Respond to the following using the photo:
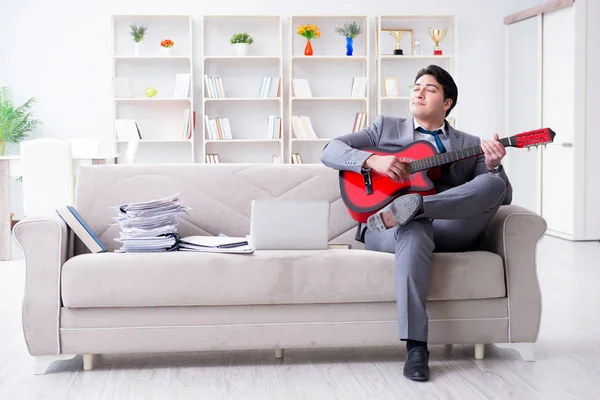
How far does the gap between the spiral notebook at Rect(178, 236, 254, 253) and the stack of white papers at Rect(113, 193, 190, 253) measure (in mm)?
53

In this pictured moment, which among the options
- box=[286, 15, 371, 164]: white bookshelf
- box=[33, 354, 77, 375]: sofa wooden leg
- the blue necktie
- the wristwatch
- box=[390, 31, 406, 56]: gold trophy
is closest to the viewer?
box=[33, 354, 77, 375]: sofa wooden leg

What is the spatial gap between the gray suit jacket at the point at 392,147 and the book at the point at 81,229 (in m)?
0.88

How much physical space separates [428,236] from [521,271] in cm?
36

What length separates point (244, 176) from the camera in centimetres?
322

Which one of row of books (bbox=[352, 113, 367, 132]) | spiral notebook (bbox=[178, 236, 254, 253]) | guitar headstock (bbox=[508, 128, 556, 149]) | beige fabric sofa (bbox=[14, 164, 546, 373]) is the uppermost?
row of books (bbox=[352, 113, 367, 132])

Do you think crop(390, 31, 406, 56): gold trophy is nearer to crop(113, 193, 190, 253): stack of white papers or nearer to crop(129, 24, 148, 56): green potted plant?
crop(129, 24, 148, 56): green potted plant

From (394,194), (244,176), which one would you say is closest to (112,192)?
(244,176)

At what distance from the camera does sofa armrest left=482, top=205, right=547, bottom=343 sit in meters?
2.78

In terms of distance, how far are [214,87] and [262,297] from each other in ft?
16.3

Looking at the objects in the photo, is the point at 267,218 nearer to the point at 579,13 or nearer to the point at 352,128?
the point at 579,13

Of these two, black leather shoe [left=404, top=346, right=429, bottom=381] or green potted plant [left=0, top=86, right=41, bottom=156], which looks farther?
green potted plant [left=0, top=86, right=41, bottom=156]

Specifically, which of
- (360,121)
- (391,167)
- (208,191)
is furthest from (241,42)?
(391,167)

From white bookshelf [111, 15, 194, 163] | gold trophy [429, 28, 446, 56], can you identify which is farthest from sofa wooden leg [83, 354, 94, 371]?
gold trophy [429, 28, 446, 56]

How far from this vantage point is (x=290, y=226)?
9.26 ft
